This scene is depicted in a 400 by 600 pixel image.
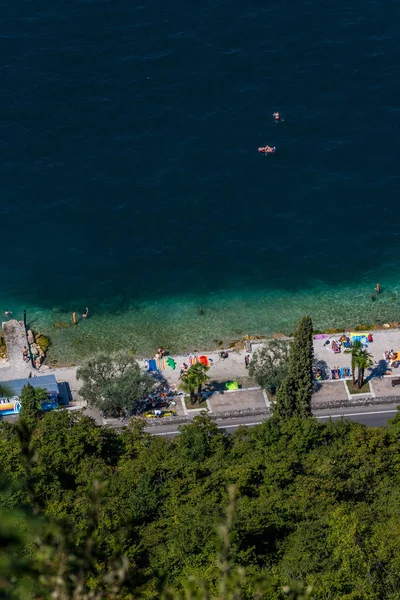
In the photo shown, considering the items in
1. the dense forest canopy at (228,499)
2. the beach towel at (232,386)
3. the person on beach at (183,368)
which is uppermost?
the person on beach at (183,368)

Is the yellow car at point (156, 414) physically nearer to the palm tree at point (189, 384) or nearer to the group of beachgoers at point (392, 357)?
the palm tree at point (189, 384)

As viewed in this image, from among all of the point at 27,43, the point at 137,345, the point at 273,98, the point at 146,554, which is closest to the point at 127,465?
the point at 146,554

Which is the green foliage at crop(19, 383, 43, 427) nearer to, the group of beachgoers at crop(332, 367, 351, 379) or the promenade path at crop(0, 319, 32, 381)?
the promenade path at crop(0, 319, 32, 381)

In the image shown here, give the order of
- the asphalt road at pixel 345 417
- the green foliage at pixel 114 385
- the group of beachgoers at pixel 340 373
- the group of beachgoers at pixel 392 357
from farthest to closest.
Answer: the group of beachgoers at pixel 392 357 → the group of beachgoers at pixel 340 373 → the green foliage at pixel 114 385 → the asphalt road at pixel 345 417

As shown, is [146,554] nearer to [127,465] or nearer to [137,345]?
[127,465]

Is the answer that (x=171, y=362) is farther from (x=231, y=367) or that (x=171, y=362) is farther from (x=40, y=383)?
(x=40, y=383)

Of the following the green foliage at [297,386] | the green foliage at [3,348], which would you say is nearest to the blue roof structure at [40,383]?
the green foliage at [3,348]
